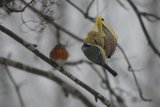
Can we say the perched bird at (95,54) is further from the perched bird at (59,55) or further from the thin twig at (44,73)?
the thin twig at (44,73)

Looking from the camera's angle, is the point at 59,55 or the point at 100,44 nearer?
the point at 100,44

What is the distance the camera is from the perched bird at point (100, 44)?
974mm

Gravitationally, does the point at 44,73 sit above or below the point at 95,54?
below

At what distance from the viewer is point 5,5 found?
106 centimetres

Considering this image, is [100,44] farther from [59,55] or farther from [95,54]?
[59,55]

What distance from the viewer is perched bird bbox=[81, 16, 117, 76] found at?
974 millimetres

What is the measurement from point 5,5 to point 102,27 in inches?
7.7

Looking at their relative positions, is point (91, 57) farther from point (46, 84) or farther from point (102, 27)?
point (46, 84)

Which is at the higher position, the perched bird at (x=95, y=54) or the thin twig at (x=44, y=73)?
the perched bird at (x=95, y=54)

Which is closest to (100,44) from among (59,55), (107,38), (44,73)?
(107,38)

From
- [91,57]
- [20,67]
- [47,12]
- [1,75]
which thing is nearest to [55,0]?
[47,12]

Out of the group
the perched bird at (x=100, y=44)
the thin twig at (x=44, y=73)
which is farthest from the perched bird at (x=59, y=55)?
the thin twig at (x=44, y=73)

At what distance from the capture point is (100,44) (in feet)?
3.28

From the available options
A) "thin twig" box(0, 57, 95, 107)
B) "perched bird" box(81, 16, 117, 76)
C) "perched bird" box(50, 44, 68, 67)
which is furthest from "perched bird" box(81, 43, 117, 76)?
"thin twig" box(0, 57, 95, 107)
